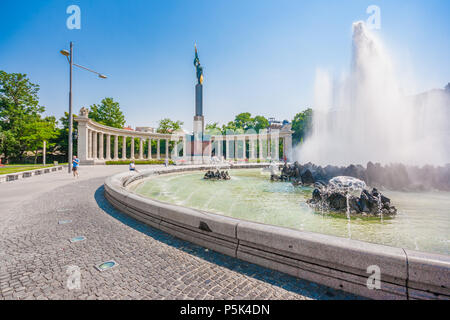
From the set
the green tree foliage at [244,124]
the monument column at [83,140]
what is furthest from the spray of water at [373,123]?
the green tree foliage at [244,124]

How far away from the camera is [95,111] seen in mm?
62156

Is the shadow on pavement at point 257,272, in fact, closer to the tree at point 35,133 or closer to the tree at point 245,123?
the tree at point 35,133

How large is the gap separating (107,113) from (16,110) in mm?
20398

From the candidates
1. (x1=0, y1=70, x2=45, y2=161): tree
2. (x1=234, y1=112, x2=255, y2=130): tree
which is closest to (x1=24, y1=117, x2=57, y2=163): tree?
(x1=0, y1=70, x2=45, y2=161): tree

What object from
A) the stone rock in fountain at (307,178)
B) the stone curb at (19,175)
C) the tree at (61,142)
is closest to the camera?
the stone rock in fountain at (307,178)

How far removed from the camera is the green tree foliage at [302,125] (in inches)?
2931

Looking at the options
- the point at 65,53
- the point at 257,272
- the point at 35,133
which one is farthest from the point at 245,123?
the point at 257,272

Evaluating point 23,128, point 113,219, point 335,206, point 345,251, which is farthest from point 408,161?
point 23,128

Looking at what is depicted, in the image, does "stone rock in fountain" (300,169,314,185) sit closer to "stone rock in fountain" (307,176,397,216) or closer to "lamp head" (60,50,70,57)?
"stone rock in fountain" (307,176,397,216)

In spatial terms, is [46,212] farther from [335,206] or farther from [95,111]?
[95,111]

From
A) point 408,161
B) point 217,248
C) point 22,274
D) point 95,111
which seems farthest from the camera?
point 95,111

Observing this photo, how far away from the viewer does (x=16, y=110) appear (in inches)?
1751

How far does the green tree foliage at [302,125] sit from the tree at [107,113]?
5827 centimetres
